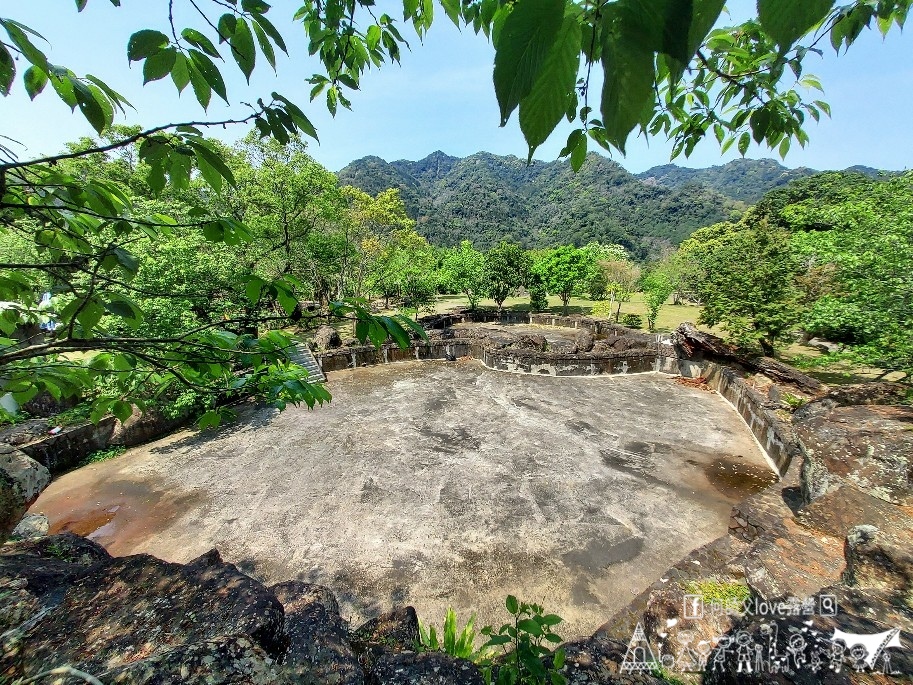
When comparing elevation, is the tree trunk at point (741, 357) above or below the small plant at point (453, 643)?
above

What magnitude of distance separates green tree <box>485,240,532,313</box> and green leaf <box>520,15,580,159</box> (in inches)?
956

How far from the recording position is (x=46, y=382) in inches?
61.6

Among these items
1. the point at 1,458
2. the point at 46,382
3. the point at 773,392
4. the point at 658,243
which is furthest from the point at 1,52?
the point at 658,243

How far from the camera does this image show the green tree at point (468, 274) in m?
24.7

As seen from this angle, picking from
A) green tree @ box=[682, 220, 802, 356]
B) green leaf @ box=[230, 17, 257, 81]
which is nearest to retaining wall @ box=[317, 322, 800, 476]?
green tree @ box=[682, 220, 802, 356]

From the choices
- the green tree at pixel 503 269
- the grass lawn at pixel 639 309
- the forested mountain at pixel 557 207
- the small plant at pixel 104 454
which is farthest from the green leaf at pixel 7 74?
the forested mountain at pixel 557 207

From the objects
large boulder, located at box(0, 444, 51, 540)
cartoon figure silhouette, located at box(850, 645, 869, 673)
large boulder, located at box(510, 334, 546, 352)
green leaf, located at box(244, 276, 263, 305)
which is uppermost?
green leaf, located at box(244, 276, 263, 305)

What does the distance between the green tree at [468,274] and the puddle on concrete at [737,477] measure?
62.3 ft

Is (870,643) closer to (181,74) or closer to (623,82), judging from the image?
(623,82)

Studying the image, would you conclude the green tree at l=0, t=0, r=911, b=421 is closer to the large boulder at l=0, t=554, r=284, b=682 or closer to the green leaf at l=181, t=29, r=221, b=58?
the green leaf at l=181, t=29, r=221, b=58

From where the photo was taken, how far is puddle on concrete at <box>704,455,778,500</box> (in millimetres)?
6273

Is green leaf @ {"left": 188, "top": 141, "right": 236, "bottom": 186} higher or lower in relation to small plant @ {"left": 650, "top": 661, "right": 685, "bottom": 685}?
higher

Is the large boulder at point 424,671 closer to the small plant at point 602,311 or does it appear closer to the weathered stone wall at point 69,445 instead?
the weathered stone wall at point 69,445

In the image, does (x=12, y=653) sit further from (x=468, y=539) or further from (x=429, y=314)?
(x=429, y=314)
